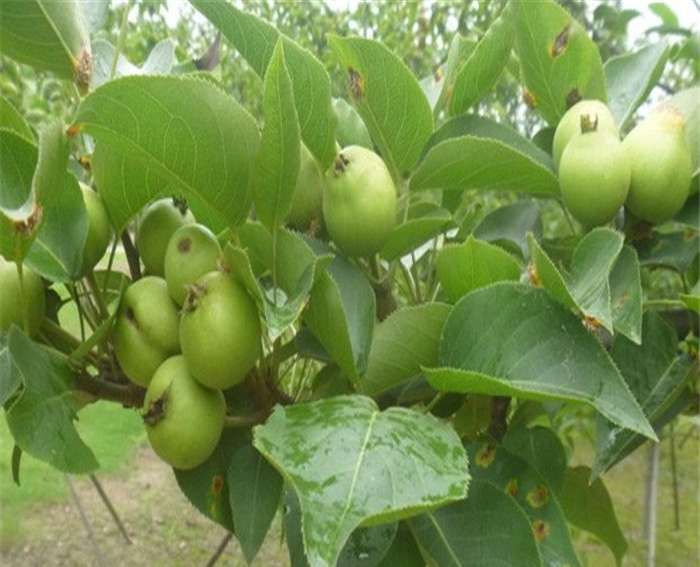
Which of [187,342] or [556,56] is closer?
[187,342]

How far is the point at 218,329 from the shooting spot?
1.33ft

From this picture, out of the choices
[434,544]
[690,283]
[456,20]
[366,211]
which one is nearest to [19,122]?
[366,211]

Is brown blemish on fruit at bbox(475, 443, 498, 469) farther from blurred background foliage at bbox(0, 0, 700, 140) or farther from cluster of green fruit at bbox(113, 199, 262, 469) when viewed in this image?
blurred background foliage at bbox(0, 0, 700, 140)

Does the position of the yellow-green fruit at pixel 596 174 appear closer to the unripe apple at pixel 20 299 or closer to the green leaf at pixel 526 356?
the green leaf at pixel 526 356

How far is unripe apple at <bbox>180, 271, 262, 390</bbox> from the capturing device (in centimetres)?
41

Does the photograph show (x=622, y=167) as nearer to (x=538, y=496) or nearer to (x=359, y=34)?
(x=538, y=496)

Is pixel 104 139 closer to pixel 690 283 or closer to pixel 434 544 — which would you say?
pixel 434 544

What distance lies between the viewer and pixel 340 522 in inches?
12.5

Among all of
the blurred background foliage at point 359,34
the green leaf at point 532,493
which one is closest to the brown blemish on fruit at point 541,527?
the green leaf at point 532,493

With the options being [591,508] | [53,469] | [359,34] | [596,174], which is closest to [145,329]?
[596,174]

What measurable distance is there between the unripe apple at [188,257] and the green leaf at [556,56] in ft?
0.83

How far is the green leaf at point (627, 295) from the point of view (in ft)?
1.43

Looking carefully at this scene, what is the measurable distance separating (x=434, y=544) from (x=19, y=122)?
1.05ft

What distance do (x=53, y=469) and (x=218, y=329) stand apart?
211 cm
